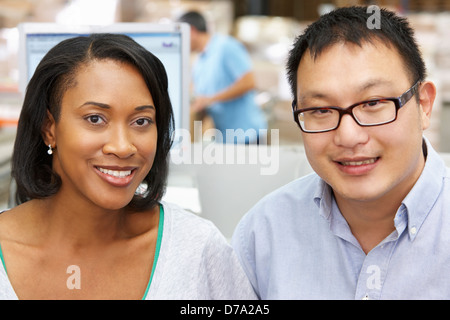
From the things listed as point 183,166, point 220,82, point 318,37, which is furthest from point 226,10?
point 318,37

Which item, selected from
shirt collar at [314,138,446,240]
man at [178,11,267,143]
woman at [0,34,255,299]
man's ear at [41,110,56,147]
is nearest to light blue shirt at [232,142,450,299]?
shirt collar at [314,138,446,240]

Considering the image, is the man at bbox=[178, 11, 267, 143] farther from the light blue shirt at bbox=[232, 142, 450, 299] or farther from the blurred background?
the light blue shirt at bbox=[232, 142, 450, 299]

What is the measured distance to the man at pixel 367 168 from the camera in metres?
1.09

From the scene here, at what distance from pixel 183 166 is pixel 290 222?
0.55 metres

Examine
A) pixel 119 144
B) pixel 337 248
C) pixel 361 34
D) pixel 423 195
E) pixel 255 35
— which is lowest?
pixel 337 248

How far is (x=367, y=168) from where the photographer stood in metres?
Result: 1.10

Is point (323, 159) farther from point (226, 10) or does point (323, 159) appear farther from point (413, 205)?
point (226, 10)

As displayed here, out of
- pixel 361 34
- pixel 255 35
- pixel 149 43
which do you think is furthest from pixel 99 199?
pixel 255 35

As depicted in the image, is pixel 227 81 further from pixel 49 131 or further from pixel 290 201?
pixel 49 131

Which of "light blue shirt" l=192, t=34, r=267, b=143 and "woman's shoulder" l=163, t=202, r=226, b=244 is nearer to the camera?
"woman's shoulder" l=163, t=202, r=226, b=244

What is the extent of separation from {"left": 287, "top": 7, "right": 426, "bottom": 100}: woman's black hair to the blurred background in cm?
189

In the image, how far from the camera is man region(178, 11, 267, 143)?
12.1ft

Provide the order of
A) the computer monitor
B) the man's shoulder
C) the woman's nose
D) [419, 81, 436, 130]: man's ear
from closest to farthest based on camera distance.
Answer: the woman's nose
[419, 81, 436, 130]: man's ear
the man's shoulder
the computer monitor

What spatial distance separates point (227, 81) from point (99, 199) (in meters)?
2.72
